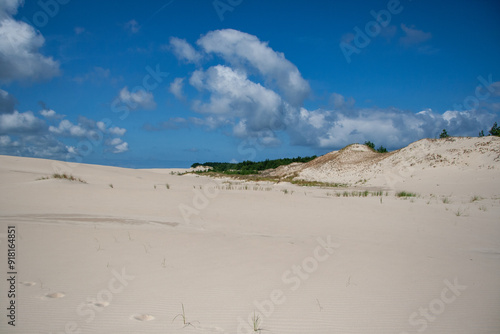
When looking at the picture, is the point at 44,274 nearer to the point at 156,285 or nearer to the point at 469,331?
the point at 156,285

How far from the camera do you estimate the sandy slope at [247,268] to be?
3.01 meters

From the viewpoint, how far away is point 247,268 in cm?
441

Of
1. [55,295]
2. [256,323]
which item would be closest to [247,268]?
[256,323]

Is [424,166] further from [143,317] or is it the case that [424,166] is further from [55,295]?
[55,295]

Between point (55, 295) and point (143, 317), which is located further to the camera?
point (55, 295)

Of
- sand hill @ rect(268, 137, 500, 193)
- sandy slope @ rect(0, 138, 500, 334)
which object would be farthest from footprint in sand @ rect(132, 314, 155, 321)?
sand hill @ rect(268, 137, 500, 193)

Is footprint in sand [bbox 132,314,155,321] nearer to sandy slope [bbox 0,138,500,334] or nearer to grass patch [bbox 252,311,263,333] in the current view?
sandy slope [bbox 0,138,500,334]

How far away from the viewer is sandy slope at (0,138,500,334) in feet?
9.87

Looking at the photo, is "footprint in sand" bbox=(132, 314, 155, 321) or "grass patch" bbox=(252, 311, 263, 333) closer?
"grass patch" bbox=(252, 311, 263, 333)

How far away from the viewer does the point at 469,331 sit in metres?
2.96

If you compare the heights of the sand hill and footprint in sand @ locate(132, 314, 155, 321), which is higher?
the sand hill

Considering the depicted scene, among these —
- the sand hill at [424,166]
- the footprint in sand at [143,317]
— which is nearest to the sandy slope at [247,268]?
the footprint in sand at [143,317]

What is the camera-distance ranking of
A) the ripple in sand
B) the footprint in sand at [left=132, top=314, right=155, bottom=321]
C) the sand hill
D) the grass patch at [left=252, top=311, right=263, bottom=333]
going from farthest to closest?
the sand hill → the ripple in sand → the footprint in sand at [left=132, top=314, right=155, bottom=321] → the grass patch at [left=252, top=311, right=263, bottom=333]

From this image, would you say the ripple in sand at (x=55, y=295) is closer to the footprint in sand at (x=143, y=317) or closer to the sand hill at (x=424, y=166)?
the footprint in sand at (x=143, y=317)
